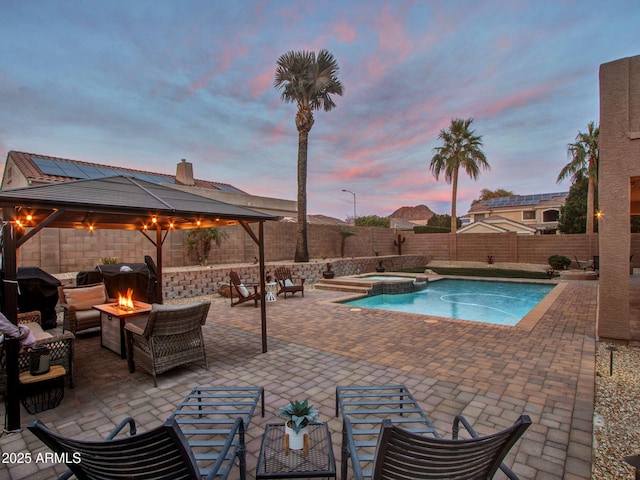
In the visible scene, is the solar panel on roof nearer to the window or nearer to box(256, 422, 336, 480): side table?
the window

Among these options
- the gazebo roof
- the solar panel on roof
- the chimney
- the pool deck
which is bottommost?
the pool deck

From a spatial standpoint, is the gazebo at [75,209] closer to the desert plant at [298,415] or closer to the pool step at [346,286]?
the desert plant at [298,415]

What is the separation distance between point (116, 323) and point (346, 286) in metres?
8.28

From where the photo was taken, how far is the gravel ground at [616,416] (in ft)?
7.77

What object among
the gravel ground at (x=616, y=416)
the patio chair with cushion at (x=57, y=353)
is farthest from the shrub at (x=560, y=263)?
the patio chair with cushion at (x=57, y=353)

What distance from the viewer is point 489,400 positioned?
3395 millimetres

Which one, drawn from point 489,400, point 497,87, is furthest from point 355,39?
point 489,400

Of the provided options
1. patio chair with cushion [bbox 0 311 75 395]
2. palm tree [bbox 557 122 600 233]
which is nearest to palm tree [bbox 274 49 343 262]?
patio chair with cushion [bbox 0 311 75 395]

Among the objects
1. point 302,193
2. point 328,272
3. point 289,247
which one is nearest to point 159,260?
point 328,272

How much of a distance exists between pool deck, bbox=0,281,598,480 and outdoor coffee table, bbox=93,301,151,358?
0.16m

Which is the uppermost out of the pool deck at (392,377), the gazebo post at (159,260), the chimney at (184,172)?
the chimney at (184,172)

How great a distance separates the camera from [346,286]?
12.1 metres

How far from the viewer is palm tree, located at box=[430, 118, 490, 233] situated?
21.1m

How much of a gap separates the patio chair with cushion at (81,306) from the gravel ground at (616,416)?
23.7 ft
